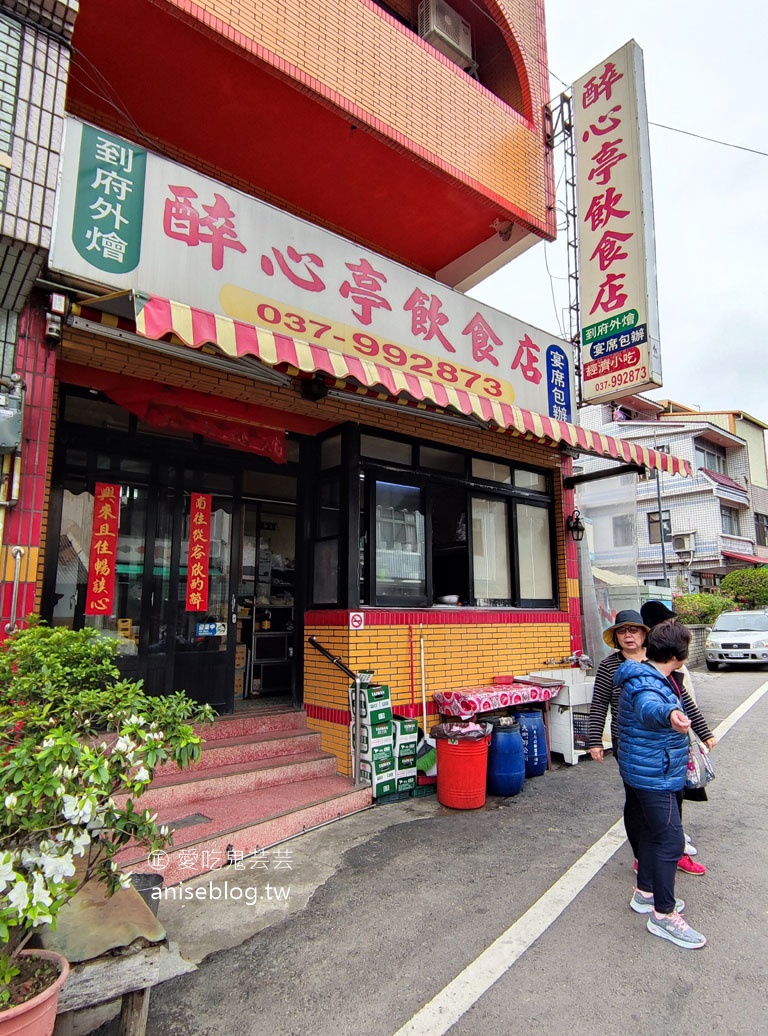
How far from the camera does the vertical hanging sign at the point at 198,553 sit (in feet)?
20.6

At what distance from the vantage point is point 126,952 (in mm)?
2484

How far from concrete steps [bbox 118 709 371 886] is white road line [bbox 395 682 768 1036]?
203 cm

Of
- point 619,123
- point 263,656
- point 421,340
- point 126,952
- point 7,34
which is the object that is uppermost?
point 619,123

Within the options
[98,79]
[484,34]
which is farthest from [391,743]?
[484,34]

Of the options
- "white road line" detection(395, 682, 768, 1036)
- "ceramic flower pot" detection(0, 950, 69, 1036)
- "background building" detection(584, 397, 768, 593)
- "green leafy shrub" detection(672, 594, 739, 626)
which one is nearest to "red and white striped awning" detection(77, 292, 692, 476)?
"ceramic flower pot" detection(0, 950, 69, 1036)

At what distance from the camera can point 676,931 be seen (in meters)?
3.30

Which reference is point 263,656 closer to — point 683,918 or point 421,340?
point 421,340

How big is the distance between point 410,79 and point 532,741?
8155 mm

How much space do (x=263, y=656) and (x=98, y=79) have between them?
6464 mm

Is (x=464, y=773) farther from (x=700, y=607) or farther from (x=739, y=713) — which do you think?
(x=700, y=607)

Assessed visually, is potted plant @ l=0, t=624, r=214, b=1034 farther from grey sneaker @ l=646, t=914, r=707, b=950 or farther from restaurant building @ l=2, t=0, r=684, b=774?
grey sneaker @ l=646, t=914, r=707, b=950

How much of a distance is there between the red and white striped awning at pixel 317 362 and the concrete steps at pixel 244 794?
3.22 m

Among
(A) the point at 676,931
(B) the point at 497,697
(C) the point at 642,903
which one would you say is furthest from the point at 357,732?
(A) the point at 676,931

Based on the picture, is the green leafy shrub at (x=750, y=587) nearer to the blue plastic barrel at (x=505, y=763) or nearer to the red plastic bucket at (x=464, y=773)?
the blue plastic barrel at (x=505, y=763)
